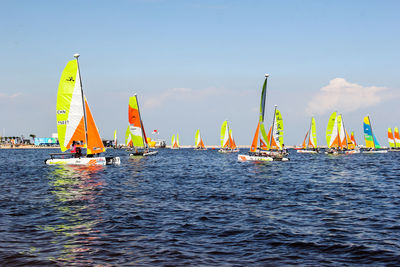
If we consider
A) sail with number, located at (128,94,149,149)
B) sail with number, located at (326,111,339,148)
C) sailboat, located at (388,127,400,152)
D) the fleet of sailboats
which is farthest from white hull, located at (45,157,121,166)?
sailboat, located at (388,127,400,152)

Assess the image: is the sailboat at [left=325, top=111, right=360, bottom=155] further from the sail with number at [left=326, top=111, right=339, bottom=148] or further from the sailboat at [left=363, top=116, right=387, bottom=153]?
the sailboat at [left=363, top=116, right=387, bottom=153]

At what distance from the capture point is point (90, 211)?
17.2 metres

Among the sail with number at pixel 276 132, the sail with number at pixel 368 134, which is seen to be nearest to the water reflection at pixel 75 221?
the sail with number at pixel 276 132

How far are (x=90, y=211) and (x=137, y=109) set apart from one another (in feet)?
181

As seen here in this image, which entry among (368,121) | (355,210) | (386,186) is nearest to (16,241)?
(355,210)

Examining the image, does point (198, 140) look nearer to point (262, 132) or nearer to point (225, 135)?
point (225, 135)

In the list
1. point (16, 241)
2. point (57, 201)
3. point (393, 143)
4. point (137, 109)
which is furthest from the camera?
point (393, 143)

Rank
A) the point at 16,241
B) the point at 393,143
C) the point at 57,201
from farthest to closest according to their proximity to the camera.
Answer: the point at 393,143
the point at 57,201
the point at 16,241

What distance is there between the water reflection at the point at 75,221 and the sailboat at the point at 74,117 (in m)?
18.2

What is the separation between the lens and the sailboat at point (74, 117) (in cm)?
4397

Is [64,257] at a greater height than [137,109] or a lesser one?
lesser

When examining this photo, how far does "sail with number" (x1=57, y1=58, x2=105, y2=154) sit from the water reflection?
18.5 metres

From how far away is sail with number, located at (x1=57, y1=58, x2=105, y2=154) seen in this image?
4400 cm

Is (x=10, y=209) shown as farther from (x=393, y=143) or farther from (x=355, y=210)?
(x=393, y=143)
